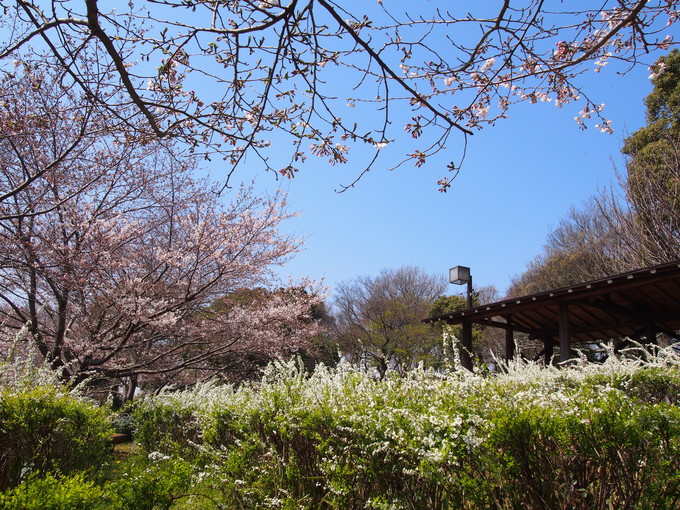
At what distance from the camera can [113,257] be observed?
820 centimetres

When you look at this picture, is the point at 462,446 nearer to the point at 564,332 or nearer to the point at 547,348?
the point at 564,332

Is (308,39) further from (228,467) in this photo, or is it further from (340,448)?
(228,467)

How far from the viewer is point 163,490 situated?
2.21 meters

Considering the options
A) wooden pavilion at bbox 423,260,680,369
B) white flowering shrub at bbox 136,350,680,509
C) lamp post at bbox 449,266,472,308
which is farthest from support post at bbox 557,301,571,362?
white flowering shrub at bbox 136,350,680,509

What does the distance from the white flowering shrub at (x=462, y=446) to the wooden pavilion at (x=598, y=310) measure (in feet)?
13.2

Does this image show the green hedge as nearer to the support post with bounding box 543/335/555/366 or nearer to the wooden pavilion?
the wooden pavilion

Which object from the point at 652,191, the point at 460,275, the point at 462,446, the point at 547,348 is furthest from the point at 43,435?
the point at 652,191

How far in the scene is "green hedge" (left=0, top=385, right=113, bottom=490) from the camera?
3.37m

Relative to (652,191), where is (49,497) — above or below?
below

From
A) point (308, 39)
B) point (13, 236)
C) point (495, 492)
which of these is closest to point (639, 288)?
point (495, 492)

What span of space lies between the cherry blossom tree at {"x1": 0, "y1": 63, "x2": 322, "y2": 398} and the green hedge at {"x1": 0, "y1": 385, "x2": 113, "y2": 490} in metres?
2.24

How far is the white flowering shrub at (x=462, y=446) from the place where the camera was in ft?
6.64

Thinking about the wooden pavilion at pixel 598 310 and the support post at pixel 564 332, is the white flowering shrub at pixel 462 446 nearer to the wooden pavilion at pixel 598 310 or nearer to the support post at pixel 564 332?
the wooden pavilion at pixel 598 310

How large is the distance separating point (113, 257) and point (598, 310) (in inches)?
377
